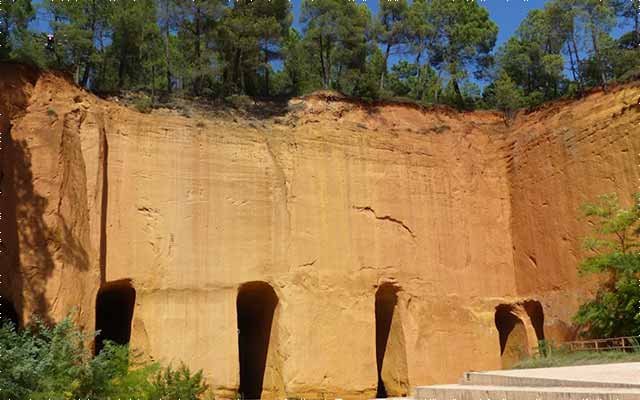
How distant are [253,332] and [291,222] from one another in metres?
3.63

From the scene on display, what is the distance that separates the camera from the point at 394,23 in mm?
30828

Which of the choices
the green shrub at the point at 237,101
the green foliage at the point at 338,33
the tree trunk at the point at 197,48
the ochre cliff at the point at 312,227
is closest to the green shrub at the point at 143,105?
the ochre cliff at the point at 312,227

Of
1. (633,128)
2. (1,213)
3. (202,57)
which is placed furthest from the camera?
(202,57)

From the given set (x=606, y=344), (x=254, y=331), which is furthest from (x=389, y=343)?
(x=606, y=344)

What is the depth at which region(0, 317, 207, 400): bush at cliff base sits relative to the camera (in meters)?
11.9

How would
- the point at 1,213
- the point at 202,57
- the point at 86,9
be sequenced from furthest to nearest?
the point at 86,9 < the point at 202,57 < the point at 1,213

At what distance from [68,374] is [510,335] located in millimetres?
15336

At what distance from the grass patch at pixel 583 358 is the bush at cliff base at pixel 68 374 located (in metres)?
8.52

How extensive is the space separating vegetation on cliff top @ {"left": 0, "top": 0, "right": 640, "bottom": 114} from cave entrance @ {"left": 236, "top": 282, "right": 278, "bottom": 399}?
6545mm

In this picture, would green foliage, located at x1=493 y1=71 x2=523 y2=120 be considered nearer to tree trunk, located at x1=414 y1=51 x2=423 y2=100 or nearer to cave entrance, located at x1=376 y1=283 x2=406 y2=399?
tree trunk, located at x1=414 y1=51 x2=423 y2=100

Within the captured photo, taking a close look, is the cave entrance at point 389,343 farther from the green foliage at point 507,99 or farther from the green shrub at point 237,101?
the green foliage at point 507,99

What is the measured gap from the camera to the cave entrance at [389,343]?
21125mm

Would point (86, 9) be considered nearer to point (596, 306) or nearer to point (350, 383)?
point (350, 383)

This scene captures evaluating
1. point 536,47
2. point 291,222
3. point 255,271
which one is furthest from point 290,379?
point 536,47
